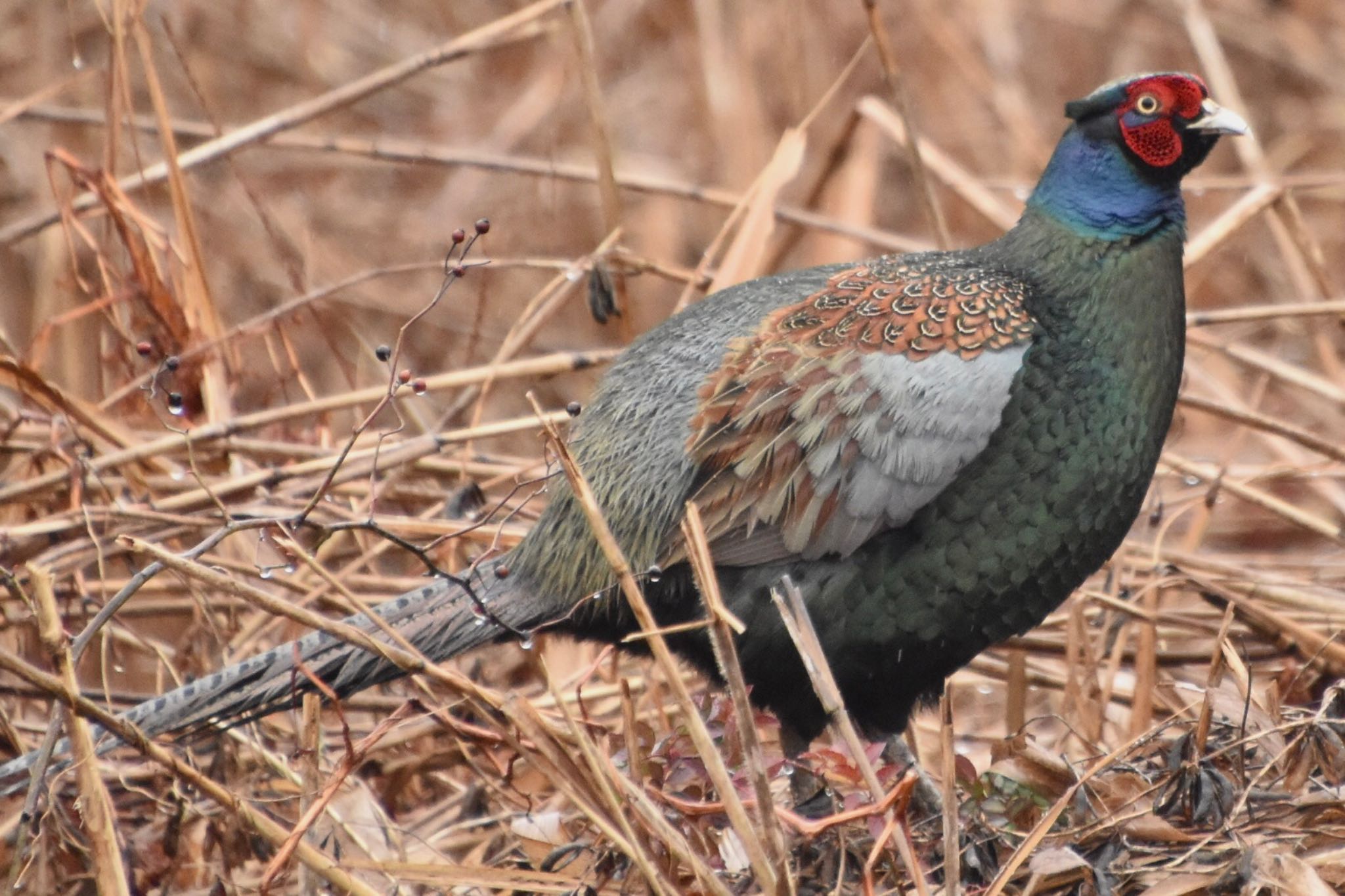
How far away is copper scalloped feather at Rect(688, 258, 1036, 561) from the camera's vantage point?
3.30 meters

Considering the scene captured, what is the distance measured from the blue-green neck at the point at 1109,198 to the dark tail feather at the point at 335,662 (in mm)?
1434

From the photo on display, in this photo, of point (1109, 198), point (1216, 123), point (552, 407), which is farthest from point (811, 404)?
point (552, 407)

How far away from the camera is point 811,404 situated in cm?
331

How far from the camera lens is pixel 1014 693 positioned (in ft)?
12.4

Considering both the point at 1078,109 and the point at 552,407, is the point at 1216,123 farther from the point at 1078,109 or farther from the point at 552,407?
Result: the point at 552,407

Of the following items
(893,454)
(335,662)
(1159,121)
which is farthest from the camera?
(1159,121)

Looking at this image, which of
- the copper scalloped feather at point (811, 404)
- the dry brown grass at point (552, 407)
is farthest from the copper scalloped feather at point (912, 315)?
the dry brown grass at point (552, 407)

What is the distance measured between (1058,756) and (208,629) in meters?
2.01

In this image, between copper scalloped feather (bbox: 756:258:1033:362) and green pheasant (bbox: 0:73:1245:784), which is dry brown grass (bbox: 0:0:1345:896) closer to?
green pheasant (bbox: 0:73:1245:784)

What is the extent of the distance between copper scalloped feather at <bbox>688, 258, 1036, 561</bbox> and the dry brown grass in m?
0.48

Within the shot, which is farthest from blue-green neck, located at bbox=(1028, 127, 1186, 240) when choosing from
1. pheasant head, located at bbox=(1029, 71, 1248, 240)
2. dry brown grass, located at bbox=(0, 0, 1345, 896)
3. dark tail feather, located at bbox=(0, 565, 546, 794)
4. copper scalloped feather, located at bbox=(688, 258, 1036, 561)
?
dark tail feather, located at bbox=(0, 565, 546, 794)

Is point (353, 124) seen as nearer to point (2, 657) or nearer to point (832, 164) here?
point (832, 164)

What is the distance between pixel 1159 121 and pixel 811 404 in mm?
989

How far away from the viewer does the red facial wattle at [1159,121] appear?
3494 millimetres
